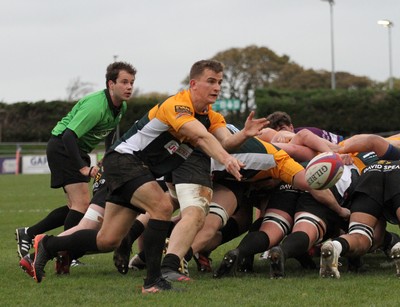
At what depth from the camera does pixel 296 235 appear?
688 cm

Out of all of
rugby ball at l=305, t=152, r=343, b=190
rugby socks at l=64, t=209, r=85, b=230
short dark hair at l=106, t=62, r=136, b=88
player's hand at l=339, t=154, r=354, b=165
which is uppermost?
short dark hair at l=106, t=62, r=136, b=88

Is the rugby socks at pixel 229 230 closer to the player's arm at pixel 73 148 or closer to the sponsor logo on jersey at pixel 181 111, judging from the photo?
the player's arm at pixel 73 148

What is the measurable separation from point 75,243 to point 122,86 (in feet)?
6.06

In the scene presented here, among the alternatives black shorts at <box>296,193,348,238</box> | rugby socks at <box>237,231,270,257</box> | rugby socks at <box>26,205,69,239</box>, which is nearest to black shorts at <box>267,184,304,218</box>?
black shorts at <box>296,193,348,238</box>

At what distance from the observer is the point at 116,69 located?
7.97 meters

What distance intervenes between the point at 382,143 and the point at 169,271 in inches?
100

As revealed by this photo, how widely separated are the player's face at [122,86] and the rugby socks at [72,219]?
4.00 ft

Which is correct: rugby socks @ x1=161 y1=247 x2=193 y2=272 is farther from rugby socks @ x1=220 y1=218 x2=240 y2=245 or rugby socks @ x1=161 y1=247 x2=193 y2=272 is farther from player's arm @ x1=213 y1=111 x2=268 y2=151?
rugby socks @ x1=220 y1=218 x2=240 y2=245

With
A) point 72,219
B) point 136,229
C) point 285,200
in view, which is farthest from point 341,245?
point 72,219

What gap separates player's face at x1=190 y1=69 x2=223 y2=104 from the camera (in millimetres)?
6516

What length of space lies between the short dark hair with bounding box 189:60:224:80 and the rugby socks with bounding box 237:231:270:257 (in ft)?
4.92

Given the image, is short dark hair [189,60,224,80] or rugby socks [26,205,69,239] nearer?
short dark hair [189,60,224,80]

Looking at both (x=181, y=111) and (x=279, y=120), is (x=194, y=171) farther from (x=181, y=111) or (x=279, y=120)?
(x=279, y=120)

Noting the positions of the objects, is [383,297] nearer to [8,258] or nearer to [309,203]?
[309,203]
